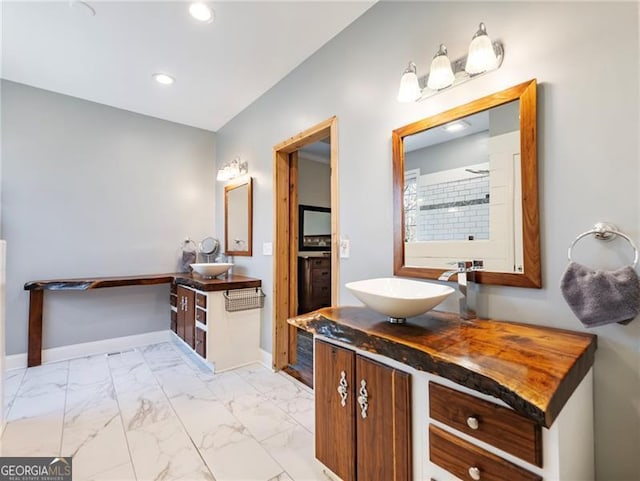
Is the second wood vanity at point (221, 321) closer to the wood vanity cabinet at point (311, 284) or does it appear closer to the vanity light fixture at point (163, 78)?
the wood vanity cabinet at point (311, 284)

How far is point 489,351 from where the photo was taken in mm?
956

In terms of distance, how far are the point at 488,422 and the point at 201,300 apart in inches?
98.0

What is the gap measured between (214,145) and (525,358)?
13.2ft

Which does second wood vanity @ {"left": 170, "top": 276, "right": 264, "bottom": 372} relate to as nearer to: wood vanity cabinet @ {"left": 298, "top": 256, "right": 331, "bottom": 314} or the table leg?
the table leg

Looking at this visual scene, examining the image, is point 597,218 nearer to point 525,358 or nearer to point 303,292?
point 525,358

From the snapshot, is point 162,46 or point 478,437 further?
point 162,46

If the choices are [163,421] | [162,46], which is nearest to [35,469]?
[163,421]

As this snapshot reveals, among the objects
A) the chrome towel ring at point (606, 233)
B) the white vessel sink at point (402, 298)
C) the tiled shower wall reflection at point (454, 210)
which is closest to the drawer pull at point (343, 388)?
the white vessel sink at point (402, 298)

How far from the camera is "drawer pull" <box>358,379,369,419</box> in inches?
47.6

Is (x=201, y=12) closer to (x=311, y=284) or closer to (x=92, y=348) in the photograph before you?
(x=92, y=348)

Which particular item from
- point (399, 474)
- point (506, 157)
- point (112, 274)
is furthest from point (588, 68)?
point (112, 274)

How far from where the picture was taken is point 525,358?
2.93 feet

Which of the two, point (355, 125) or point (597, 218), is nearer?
point (597, 218)

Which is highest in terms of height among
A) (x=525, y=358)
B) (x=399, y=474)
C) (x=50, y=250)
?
(x=50, y=250)
